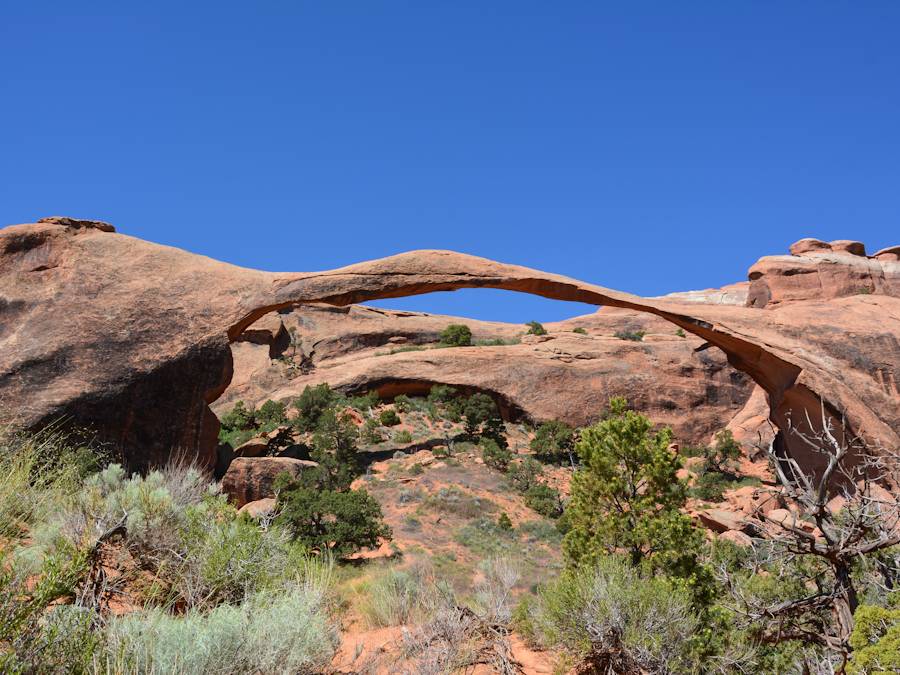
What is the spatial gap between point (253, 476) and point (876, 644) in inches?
696

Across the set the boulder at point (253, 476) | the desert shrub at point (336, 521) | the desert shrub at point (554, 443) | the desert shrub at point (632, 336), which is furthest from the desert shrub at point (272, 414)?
the desert shrub at point (632, 336)

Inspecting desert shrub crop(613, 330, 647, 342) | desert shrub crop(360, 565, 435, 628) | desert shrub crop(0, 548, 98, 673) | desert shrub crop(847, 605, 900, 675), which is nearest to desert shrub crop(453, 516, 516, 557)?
desert shrub crop(360, 565, 435, 628)

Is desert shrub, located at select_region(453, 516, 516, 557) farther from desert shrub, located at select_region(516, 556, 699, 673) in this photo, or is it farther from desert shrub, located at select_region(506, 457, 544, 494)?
desert shrub, located at select_region(516, 556, 699, 673)

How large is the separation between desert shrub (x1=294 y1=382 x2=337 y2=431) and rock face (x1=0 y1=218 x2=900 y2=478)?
1031cm

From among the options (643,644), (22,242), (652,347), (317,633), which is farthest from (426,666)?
(652,347)

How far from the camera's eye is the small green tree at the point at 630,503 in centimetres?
828

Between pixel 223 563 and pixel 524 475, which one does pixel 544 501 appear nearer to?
pixel 524 475

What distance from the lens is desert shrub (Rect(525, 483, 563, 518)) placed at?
1962cm

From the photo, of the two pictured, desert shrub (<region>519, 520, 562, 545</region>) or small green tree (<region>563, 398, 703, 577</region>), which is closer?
small green tree (<region>563, 398, 703, 577</region>)

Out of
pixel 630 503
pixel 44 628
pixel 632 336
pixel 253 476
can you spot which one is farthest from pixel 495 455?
pixel 44 628

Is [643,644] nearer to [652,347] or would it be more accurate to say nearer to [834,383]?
[834,383]

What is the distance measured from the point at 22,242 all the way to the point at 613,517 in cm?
1201

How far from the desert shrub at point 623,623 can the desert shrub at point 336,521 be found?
Result: 25.0 feet

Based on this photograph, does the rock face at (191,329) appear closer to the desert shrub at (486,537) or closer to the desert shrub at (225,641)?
the desert shrub at (486,537)
